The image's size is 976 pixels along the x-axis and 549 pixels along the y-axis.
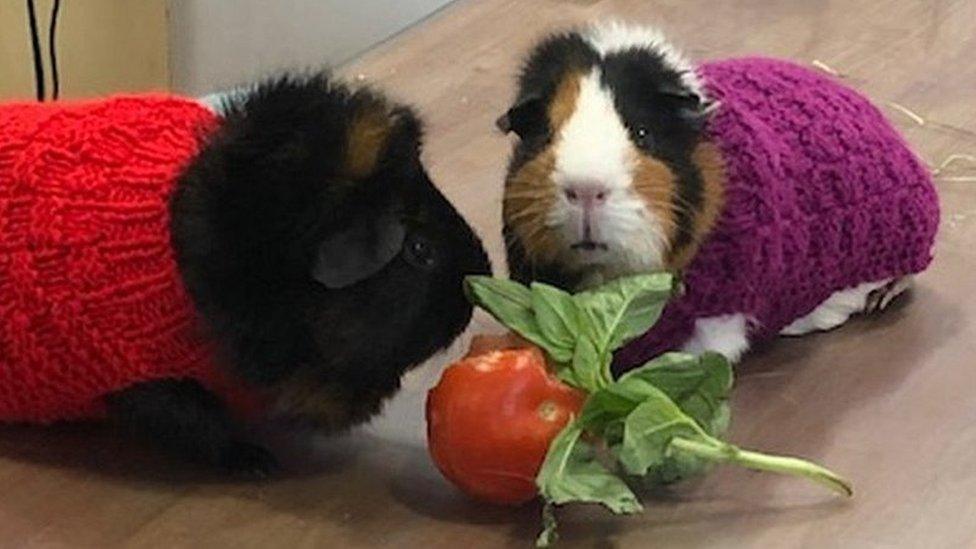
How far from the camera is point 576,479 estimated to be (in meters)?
0.95

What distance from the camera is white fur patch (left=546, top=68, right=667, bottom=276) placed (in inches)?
40.2

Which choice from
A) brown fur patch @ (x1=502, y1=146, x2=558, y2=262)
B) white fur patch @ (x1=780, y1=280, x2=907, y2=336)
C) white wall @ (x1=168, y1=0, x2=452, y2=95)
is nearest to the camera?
brown fur patch @ (x1=502, y1=146, x2=558, y2=262)

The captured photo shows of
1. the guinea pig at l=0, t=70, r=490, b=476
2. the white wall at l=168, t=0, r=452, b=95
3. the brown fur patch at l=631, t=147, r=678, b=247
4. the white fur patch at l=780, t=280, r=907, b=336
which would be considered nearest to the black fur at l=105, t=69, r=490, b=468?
the guinea pig at l=0, t=70, r=490, b=476

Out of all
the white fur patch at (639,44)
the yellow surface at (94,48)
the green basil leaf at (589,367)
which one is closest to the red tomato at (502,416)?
the green basil leaf at (589,367)

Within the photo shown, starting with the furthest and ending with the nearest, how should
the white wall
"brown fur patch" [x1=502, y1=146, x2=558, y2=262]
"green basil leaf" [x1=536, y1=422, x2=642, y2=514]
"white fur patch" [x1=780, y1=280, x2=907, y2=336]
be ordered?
the white wall, "white fur patch" [x1=780, y1=280, x2=907, y2=336], "brown fur patch" [x1=502, y1=146, x2=558, y2=262], "green basil leaf" [x1=536, y1=422, x2=642, y2=514]

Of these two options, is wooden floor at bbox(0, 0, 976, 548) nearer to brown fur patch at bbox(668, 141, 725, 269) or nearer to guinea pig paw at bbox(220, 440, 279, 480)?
guinea pig paw at bbox(220, 440, 279, 480)

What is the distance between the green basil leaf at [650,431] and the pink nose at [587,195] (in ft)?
0.39

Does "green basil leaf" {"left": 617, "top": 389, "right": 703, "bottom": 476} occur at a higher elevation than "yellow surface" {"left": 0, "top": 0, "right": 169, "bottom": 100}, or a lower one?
higher

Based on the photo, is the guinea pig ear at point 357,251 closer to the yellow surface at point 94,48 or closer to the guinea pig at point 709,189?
the guinea pig at point 709,189

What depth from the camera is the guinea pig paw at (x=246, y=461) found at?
1053mm

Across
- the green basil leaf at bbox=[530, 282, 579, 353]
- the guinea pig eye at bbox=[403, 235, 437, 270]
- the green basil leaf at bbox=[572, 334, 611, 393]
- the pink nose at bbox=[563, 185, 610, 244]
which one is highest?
the pink nose at bbox=[563, 185, 610, 244]

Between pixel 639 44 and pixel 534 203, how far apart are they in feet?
0.46

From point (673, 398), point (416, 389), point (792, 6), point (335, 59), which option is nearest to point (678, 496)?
point (673, 398)

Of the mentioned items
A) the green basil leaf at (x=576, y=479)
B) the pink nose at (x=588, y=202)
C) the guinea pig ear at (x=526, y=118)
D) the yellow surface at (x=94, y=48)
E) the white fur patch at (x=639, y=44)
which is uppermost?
the white fur patch at (x=639, y=44)
